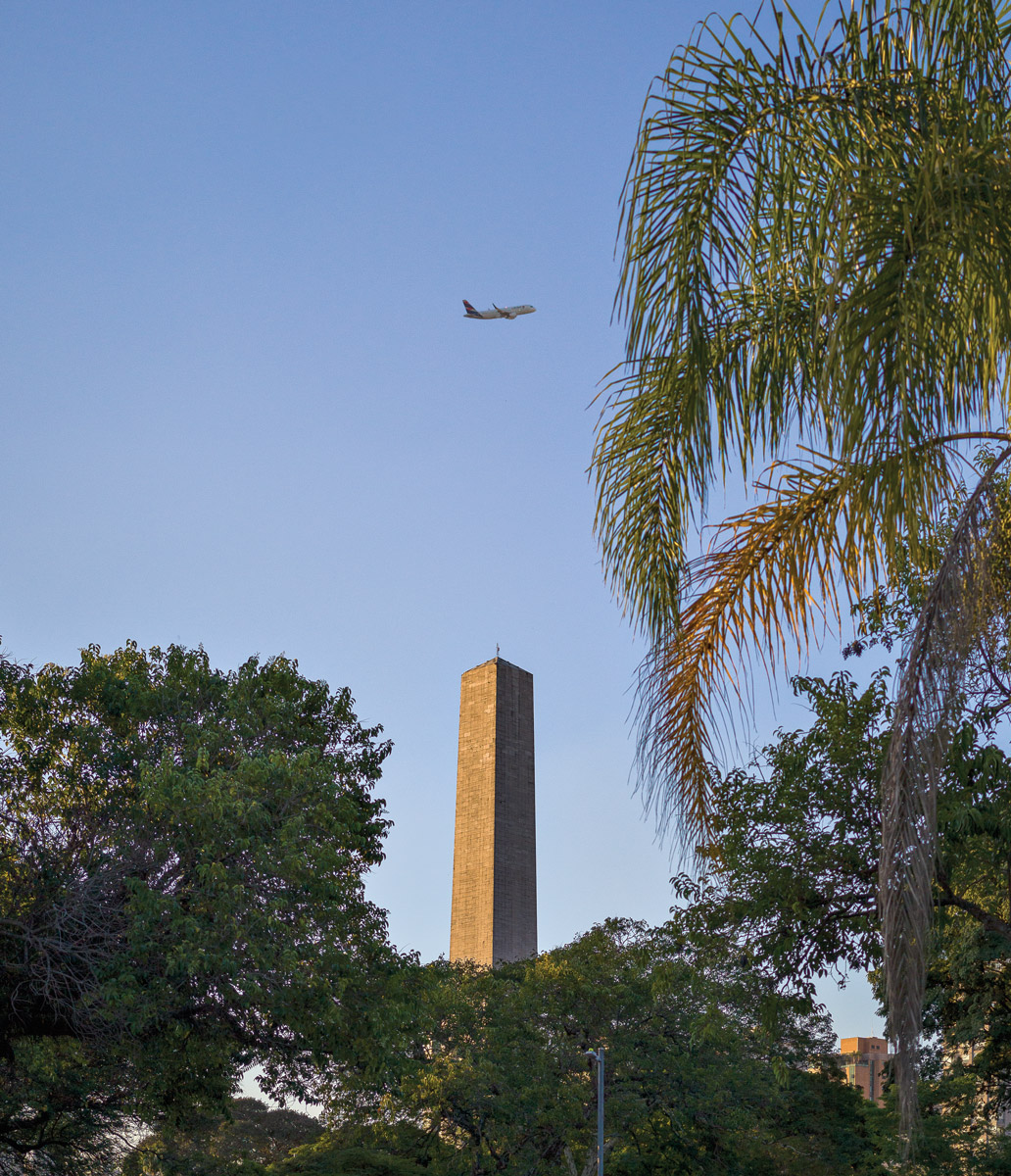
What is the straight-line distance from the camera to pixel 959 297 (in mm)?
5289

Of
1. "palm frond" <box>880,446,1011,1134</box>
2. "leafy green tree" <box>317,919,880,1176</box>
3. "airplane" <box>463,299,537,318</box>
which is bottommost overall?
"palm frond" <box>880,446,1011,1134</box>

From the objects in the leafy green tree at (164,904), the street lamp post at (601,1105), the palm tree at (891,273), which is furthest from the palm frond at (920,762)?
the street lamp post at (601,1105)

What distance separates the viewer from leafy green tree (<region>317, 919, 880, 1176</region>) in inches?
1187

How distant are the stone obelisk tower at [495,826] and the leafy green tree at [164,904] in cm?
3361

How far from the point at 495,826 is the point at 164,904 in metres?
38.5

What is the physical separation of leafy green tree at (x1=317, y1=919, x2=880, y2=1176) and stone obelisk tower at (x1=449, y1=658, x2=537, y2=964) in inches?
688

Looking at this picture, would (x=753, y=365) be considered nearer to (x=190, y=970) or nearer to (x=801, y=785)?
(x=801, y=785)

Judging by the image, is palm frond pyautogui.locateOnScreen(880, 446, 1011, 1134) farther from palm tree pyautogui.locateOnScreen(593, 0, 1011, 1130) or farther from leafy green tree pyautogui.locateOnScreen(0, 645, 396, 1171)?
leafy green tree pyautogui.locateOnScreen(0, 645, 396, 1171)

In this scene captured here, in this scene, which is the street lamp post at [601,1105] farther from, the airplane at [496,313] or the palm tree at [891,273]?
the palm tree at [891,273]

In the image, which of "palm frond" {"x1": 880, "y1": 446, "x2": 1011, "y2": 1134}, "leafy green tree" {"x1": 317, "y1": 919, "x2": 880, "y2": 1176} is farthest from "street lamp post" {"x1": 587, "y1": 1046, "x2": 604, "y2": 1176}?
"palm frond" {"x1": 880, "y1": 446, "x2": 1011, "y2": 1134}

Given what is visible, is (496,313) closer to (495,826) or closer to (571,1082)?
(571,1082)

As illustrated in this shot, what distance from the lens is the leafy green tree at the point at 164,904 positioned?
15.7m

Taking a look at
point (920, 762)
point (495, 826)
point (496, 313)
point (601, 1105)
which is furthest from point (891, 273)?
point (495, 826)

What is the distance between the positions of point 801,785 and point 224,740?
26.9 ft
